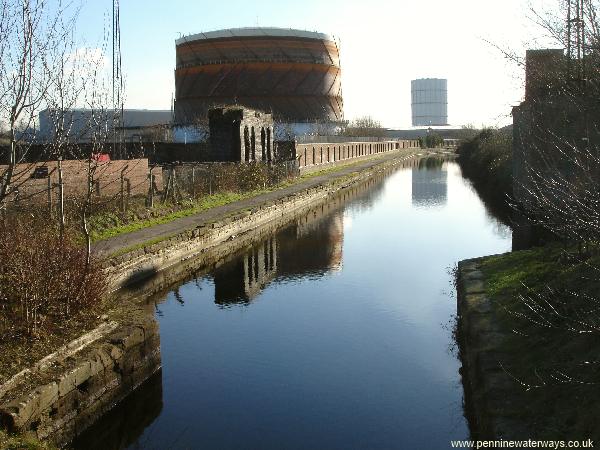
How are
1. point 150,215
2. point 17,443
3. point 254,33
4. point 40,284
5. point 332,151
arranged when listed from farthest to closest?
point 254,33
point 332,151
point 150,215
point 40,284
point 17,443

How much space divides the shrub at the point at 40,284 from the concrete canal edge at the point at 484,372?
15.9 feet

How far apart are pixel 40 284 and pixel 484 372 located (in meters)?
5.22

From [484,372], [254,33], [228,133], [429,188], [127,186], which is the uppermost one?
[254,33]

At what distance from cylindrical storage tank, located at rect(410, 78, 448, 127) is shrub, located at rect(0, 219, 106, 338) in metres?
172

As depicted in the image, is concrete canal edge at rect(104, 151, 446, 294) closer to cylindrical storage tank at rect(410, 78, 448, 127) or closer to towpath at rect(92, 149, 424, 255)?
towpath at rect(92, 149, 424, 255)

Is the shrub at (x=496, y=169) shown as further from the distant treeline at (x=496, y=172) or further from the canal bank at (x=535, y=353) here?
the canal bank at (x=535, y=353)

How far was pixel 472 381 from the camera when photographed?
741 cm

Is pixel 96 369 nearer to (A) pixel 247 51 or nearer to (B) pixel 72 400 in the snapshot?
(B) pixel 72 400

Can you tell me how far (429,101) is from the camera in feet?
578

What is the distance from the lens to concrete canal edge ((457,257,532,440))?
566 centimetres

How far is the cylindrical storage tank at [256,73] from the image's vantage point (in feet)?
211

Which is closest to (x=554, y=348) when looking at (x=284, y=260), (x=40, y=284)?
(x=40, y=284)

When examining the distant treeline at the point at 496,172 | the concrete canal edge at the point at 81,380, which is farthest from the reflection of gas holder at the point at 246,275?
the distant treeline at the point at 496,172

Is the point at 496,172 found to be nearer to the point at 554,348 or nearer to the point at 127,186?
the point at 127,186
